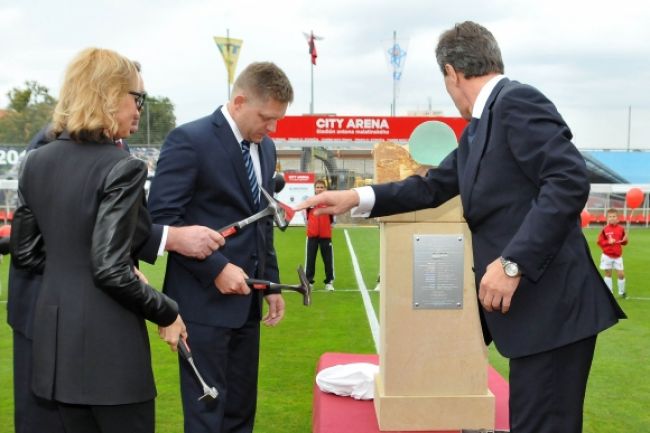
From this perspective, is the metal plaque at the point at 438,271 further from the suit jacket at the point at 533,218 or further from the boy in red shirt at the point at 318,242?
the boy in red shirt at the point at 318,242

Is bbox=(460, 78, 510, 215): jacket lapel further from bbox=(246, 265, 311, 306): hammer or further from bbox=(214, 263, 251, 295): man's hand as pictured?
bbox=(214, 263, 251, 295): man's hand

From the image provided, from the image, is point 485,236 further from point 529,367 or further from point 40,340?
point 40,340

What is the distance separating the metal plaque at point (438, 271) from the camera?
159 inches

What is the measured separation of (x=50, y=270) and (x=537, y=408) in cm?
178

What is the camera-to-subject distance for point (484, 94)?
105 inches

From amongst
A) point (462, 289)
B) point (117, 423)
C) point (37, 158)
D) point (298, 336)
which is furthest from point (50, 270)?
point (298, 336)

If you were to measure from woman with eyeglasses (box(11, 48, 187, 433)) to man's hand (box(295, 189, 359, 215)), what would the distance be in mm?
1222

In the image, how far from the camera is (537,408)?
2.50 metres

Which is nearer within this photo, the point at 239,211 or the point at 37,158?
the point at 37,158

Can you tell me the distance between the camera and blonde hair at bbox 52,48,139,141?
2.26 metres

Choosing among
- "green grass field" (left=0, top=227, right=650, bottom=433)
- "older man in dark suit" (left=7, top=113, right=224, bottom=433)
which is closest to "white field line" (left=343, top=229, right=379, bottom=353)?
"green grass field" (left=0, top=227, right=650, bottom=433)

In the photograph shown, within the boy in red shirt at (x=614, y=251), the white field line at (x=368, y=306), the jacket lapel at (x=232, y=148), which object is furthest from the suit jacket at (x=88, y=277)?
the boy in red shirt at (x=614, y=251)

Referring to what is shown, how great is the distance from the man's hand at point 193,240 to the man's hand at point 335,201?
0.58 metres

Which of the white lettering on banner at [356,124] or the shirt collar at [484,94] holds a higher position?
the white lettering on banner at [356,124]
